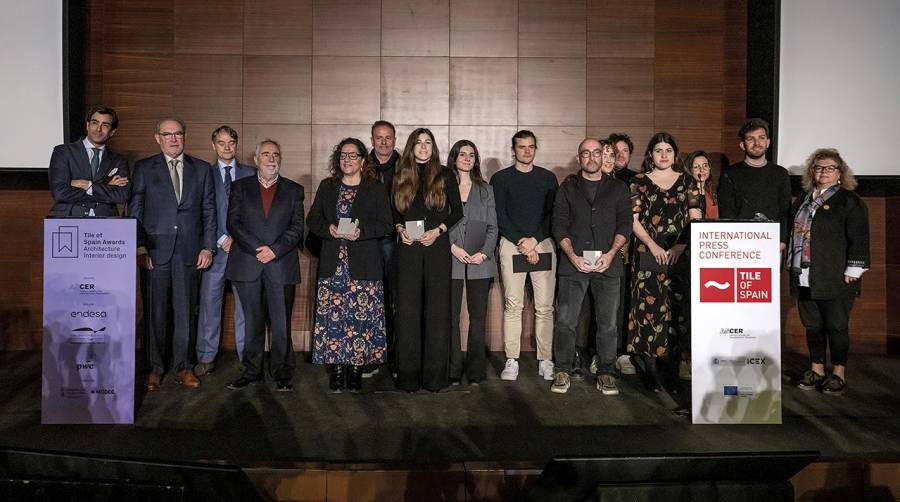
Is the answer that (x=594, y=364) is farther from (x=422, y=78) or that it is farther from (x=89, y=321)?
(x=89, y=321)

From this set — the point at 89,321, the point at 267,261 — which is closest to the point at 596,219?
the point at 267,261

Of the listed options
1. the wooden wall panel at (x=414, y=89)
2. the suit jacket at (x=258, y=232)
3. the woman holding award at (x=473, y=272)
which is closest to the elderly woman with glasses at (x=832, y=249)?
the woman holding award at (x=473, y=272)

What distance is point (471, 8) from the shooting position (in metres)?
5.68

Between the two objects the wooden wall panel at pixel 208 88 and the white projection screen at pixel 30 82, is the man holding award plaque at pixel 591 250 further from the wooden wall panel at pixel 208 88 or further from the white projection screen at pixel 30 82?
the white projection screen at pixel 30 82

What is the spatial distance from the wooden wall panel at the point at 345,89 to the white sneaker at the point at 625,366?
9.05 feet

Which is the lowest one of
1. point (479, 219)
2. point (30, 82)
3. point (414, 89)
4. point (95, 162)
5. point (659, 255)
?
point (659, 255)

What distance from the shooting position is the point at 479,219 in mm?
4488

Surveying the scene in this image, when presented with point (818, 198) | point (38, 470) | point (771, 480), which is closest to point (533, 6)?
point (818, 198)

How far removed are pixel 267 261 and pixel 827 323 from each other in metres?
3.60

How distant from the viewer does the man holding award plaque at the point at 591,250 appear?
432cm

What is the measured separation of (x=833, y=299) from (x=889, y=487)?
1.90 metres

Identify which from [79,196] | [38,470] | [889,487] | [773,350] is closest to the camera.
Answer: [38,470]

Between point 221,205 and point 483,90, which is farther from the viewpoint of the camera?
point 483,90

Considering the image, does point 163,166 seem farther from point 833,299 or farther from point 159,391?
point 833,299
